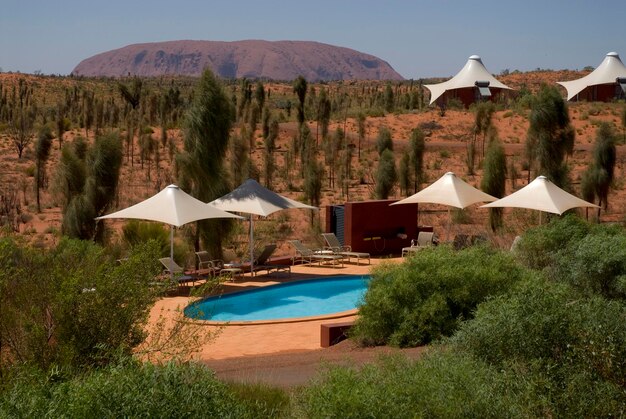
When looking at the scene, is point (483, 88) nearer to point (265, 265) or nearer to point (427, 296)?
point (265, 265)

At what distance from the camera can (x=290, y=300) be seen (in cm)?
1783

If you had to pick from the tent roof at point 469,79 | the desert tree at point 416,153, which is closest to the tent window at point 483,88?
the tent roof at point 469,79

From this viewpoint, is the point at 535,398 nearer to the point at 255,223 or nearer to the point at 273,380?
the point at 273,380

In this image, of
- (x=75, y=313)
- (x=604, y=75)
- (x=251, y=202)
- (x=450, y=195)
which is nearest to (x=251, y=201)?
(x=251, y=202)

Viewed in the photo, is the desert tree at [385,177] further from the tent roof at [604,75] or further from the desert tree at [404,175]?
the tent roof at [604,75]

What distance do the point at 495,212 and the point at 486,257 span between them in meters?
12.6

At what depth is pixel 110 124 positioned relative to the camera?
4941 cm

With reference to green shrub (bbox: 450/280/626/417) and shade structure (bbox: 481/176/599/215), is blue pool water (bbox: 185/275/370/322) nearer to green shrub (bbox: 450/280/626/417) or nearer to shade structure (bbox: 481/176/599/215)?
shade structure (bbox: 481/176/599/215)

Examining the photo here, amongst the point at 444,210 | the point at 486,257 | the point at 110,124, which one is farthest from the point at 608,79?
the point at 486,257

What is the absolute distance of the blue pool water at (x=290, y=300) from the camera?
647 inches

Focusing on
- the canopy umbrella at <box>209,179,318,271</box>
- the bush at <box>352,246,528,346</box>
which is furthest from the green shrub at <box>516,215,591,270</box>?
the canopy umbrella at <box>209,179,318,271</box>

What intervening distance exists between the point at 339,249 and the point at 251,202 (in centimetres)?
316

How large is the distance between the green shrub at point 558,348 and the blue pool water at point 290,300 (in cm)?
787

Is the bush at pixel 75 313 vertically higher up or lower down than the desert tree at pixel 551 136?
lower down
